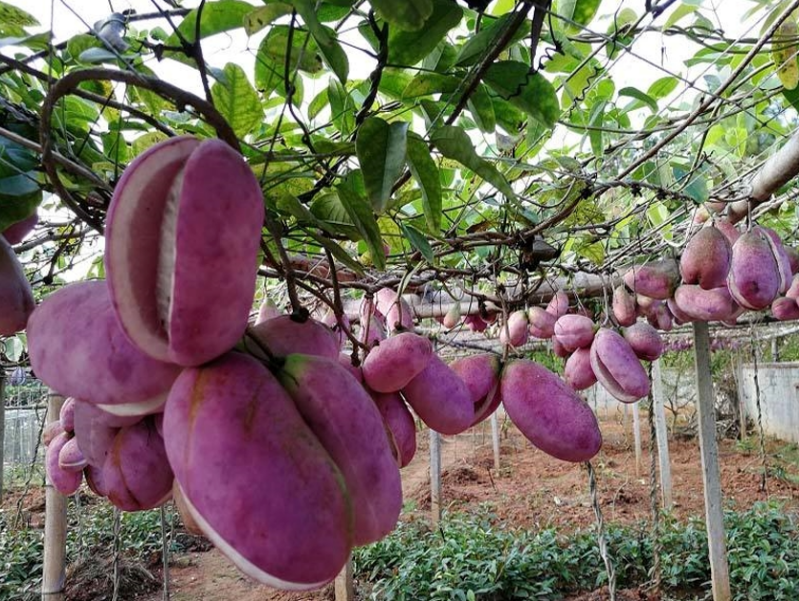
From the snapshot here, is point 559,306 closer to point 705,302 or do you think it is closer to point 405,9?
point 705,302

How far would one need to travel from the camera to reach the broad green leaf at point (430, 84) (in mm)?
475

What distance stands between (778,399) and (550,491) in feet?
15.8

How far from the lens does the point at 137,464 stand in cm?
34

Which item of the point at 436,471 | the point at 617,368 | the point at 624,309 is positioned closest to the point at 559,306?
the point at 624,309

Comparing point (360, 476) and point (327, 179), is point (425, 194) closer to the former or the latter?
point (327, 179)

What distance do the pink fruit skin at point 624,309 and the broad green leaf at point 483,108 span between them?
3.50 ft

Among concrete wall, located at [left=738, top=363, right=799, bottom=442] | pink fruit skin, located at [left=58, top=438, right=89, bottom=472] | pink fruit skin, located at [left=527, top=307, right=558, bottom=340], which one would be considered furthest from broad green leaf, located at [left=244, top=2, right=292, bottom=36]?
concrete wall, located at [left=738, top=363, right=799, bottom=442]

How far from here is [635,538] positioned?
3643 mm

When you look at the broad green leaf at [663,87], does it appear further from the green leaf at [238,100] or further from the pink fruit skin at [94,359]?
the pink fruit skin at [94,359]

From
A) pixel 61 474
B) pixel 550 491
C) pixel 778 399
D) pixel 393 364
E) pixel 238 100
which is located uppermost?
pixel 238 100

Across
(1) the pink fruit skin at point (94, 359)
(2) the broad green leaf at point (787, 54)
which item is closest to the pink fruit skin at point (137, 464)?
(1) the pink fruit skin at point (94, 359)

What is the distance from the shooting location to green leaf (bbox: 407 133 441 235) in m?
0.42

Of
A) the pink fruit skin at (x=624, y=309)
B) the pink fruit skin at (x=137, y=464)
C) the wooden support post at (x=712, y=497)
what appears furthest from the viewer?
the wooden support post at (x=712, y=497)

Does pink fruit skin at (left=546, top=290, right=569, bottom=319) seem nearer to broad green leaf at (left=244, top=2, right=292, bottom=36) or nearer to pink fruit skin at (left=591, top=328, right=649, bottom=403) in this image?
pink fruit skin at (left=591, top=328, right=649, bottom=403)
